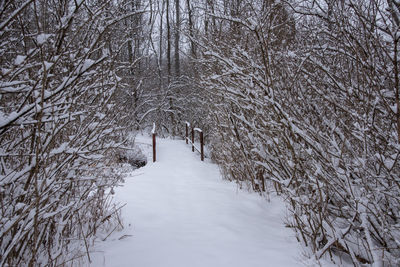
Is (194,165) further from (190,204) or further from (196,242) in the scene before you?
(196,242)

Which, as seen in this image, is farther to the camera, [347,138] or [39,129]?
[347,138]

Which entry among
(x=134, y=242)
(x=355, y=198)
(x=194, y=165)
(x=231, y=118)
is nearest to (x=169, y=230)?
(x=134, y=242)

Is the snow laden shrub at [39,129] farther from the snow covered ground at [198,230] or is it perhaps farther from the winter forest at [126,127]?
the snow covered ground at [198,230]

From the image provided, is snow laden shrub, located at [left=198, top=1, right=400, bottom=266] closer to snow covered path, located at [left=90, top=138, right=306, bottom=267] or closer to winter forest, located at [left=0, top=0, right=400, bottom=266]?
winter forest, located at [left=0, top=0, right=400, bottom=266]

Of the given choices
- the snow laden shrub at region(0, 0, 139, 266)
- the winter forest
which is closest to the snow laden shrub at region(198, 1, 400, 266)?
the winter forest

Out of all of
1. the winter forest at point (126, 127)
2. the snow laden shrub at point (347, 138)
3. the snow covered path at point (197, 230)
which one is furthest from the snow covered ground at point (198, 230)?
the snow laden shrub at point (347, 138)

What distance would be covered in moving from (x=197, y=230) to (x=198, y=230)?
1 cm

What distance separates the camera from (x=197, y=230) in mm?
3004

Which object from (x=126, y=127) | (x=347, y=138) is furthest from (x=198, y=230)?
(x=347, y=138)

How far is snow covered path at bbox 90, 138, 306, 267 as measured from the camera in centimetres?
235

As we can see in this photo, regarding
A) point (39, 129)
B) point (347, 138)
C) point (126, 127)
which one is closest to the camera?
point (39, 129)

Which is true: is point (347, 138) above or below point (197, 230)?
above

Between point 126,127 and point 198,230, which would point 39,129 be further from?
point 198,230

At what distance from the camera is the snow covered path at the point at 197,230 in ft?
7.72
